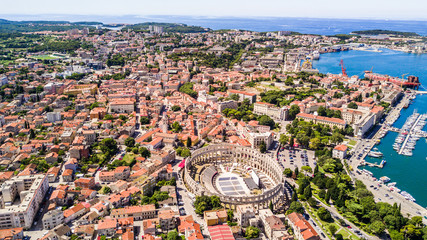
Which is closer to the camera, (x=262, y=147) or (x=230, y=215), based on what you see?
(x=230, y=215)

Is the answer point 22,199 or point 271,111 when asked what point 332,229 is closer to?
point 22,199

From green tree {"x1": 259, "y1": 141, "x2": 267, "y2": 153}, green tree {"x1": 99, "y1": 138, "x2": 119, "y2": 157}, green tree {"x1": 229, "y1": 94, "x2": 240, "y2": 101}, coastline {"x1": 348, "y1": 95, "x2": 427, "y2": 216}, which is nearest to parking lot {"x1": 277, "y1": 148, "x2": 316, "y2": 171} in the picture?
green tree {"x1": 259, "y1": 141, "x2": 267, "y2": 153}

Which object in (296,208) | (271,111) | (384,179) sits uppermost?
(271,111)

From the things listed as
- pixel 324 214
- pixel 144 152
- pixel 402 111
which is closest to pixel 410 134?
pixel 402 111

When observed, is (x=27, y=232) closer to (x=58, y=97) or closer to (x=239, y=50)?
(x=58, y=97)

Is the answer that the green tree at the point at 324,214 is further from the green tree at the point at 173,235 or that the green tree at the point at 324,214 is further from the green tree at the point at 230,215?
the green tree at the point at 173,235

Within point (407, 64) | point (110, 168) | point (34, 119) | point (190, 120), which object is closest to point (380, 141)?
point (190, 120)
